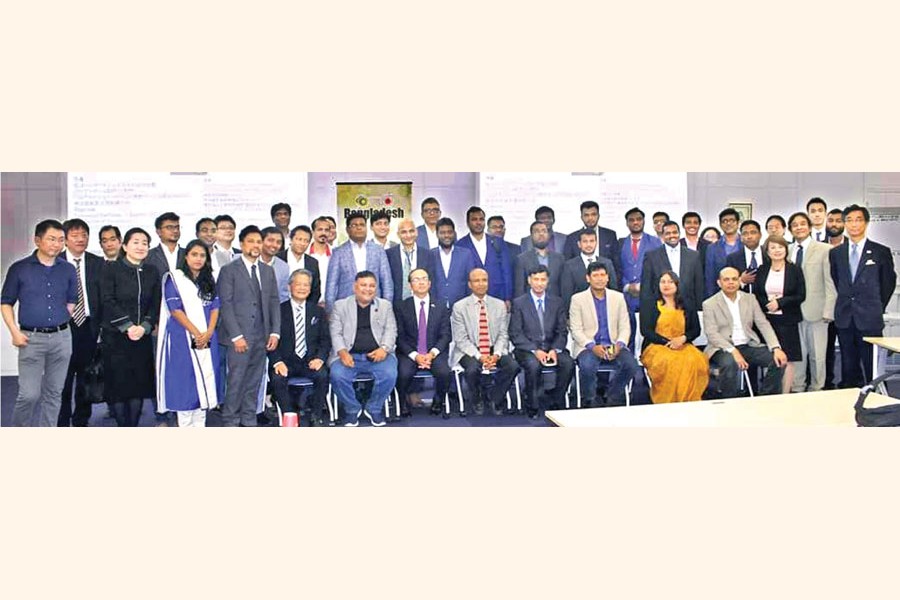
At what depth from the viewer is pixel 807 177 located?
7574mm

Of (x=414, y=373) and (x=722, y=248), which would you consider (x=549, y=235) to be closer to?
(x=722, y=248)

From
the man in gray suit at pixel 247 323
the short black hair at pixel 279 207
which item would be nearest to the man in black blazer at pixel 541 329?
the man in gray suit at pixel 247 323

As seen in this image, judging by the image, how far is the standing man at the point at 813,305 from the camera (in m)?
7.66

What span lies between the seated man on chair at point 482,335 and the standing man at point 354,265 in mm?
674

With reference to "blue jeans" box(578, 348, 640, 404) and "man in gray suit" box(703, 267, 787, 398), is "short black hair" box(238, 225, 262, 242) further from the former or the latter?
"man in gray suit" box(703, 267, 787, 398)

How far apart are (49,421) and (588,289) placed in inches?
181

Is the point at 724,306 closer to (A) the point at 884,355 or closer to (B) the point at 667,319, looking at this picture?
(B) the point at 667,319

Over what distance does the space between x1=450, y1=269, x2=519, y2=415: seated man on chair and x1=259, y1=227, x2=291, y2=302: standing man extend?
1.48 meters

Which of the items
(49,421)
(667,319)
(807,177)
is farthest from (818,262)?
(49,421)

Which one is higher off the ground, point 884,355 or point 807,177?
point 807,177

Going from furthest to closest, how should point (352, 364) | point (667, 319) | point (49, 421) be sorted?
point (667, 319) < point (352, 364) < point (49, 421)

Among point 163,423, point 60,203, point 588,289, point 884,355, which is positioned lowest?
point 163,423

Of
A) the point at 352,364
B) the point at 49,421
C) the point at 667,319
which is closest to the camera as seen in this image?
the point at 49,421

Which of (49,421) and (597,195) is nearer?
(49,421)
